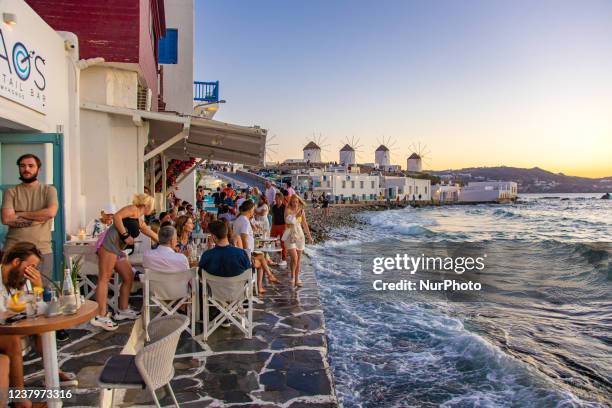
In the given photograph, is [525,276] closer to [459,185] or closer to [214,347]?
[214,347]

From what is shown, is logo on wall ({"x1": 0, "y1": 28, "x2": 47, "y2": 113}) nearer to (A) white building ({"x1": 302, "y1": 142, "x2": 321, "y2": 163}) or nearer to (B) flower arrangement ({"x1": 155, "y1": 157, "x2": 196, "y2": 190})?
(B) flower arrangement ({"x1": 155, "y1": 157, "x2": 196, "y2": 190})

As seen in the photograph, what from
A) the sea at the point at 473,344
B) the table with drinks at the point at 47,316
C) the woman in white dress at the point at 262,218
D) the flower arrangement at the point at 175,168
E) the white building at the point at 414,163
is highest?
the white building at the point at 414,163

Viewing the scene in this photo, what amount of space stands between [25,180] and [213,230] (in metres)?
1.78

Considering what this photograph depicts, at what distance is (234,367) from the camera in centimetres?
434

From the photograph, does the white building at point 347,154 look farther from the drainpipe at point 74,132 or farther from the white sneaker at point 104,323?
the white sneaker at point 104,323

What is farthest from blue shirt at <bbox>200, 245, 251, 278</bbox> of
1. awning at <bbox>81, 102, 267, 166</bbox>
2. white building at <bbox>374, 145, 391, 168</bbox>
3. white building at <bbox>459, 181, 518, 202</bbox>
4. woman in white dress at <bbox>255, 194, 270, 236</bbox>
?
white building at <bbox>374, 145, 391, 168</bbox>

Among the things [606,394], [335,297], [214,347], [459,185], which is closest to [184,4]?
[335,297]

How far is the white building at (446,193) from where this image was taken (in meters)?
96.5

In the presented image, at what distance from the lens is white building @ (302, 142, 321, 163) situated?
104m

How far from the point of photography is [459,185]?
370ft

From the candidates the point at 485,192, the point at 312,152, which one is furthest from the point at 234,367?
the point at 485,192

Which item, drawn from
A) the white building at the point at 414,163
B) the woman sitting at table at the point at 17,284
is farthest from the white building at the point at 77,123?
the white building at the point at 414,163

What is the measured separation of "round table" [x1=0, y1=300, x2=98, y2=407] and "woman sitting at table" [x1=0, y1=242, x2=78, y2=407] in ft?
0.58

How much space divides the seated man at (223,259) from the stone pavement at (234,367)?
75 centimetres
